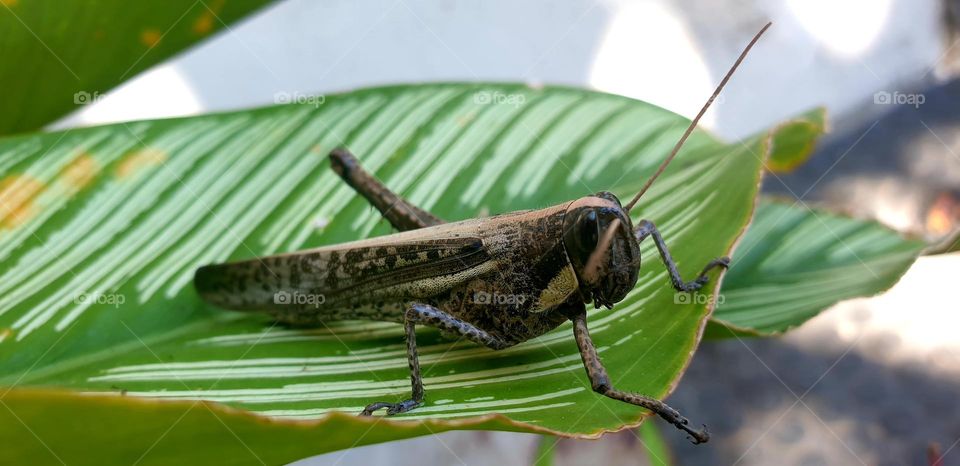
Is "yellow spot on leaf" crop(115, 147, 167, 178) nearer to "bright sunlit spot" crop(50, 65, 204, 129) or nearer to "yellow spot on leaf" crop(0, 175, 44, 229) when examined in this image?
"yellow spot on leaf" crop(0, 175, 44, 229)

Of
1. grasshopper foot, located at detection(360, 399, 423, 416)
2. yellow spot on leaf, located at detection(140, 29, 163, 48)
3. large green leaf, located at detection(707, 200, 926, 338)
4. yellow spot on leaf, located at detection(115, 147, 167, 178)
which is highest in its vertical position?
yellow spot on leaf, located at detection(140, 29, 163, 48)

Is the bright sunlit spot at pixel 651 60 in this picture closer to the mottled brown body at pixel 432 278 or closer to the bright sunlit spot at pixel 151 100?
the bright sunlit spot at pixel 151 100

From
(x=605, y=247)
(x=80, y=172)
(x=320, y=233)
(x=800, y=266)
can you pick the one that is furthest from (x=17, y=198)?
(x=800, y=266)

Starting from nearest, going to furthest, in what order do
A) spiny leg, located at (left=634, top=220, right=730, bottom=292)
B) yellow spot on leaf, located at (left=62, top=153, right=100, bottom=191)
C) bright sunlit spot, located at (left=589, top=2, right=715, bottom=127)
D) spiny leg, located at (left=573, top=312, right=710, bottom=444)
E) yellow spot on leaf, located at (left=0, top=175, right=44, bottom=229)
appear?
1. spiny leg, located at (left=573, top=312, right=710, bottom=444)
2. spiny leg, located at (left=634, top=220, right=730, bottom=292)
3. yellow spot on leaf, located at (left=0, top=175, right=44, bottom=229)
4. yellow spot on leaf, located at (left=62, top=153, right=100, bottom=191)
5. bright sunlit spot, located at (left=589, top=2, right=715, bottom=127)

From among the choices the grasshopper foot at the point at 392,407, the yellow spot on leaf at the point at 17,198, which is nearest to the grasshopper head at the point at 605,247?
the grasshopper foot at the point at 392,407

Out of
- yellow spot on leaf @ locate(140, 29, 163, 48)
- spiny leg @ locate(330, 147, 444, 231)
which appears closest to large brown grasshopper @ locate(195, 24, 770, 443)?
spiny leg @ locate(330, 147, 444, 231)

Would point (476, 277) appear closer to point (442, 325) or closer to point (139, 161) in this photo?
point (442, 325)

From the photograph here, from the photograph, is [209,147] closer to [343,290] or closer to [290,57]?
[343,290]

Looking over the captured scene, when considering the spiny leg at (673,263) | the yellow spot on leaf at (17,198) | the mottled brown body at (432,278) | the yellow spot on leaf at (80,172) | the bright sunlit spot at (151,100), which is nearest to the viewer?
the spiny leg at (673,263)
